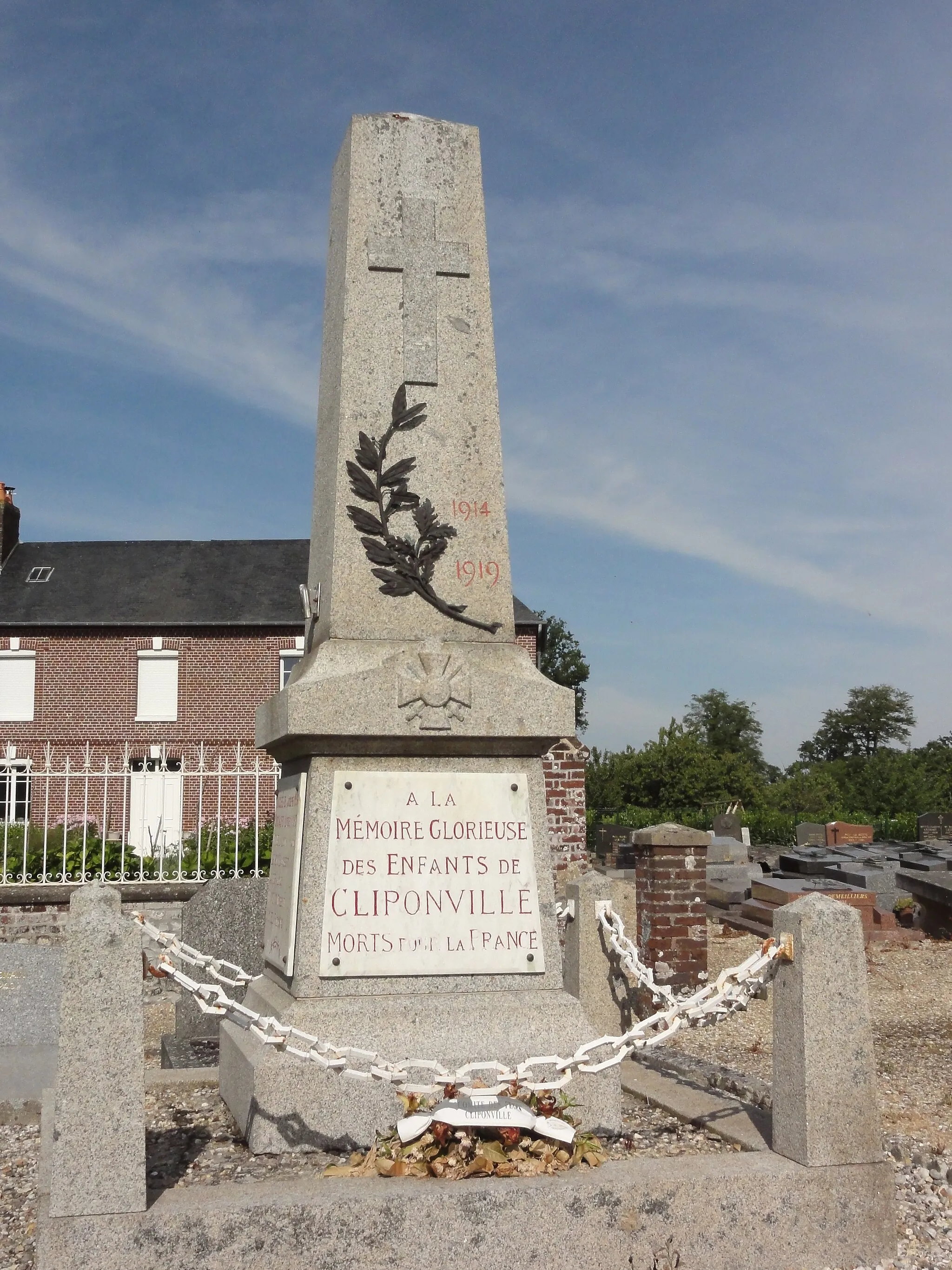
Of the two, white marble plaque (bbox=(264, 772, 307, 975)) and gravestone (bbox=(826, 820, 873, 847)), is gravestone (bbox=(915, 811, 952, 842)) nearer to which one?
gravestone (bbox=(826, 820, 873, 847))

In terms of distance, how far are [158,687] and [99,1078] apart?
25.1m

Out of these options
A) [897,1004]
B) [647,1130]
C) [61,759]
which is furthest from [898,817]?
[647,1130]

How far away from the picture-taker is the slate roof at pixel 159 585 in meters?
27.3

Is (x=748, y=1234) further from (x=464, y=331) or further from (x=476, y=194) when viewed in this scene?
(x=476, y=194)

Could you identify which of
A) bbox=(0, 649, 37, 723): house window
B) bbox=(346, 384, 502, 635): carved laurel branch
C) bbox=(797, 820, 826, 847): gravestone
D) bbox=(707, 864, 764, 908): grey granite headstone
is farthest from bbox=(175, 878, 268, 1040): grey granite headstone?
bbox=(0, 649, 37, 723): house window

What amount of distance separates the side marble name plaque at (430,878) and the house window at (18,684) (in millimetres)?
24772

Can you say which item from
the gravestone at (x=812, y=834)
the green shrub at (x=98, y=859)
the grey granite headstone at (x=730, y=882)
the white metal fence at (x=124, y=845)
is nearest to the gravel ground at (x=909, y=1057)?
the grey granite headstone at (x=730, y=882)

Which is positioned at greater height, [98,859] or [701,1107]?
[98,859]

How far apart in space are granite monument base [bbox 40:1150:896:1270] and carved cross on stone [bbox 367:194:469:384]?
2.99 metres

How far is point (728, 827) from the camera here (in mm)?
26641

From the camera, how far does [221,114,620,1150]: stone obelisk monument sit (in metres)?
4.04

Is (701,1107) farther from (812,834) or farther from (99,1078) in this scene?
(812,834)

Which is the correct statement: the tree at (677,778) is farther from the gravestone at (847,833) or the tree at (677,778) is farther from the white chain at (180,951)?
the white chain at (180,951)

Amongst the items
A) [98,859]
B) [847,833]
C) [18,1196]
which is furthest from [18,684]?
[18,1196]
